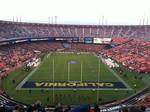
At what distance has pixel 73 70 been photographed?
187ft

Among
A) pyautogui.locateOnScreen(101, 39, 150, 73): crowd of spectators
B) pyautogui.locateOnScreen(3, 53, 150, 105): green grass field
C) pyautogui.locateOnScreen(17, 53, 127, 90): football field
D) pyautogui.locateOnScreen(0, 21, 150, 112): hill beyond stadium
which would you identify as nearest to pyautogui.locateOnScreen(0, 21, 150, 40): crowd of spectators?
pyautogui.locateOnScreen(0, 21, 150, 112): hill beyond stadium

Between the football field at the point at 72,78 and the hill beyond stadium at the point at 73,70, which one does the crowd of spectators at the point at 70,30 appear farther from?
the football field at the point at 72,78

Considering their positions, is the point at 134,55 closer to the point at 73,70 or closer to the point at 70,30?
the point at 73,70

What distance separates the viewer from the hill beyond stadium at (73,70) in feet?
119

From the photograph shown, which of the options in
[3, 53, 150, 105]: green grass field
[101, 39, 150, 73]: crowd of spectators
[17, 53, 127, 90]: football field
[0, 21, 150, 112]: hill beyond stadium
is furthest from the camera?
[101, 39, 150, 73]: crowd of spectators

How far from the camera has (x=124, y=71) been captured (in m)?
57.1

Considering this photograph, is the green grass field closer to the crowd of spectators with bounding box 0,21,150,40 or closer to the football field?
the football field

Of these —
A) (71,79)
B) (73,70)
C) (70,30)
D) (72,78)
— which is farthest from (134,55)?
(70,30)

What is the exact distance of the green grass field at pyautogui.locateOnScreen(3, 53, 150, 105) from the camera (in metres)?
37.6

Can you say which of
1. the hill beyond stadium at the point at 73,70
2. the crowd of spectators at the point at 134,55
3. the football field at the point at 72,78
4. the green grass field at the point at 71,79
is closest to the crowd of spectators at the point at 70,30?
the hill beyond stadium at the point at 73,70

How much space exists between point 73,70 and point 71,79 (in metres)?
8.35

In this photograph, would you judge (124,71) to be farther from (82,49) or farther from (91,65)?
(82,49)

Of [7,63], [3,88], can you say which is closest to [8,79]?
[3,88]

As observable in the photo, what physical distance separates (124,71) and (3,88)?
2359 cm
